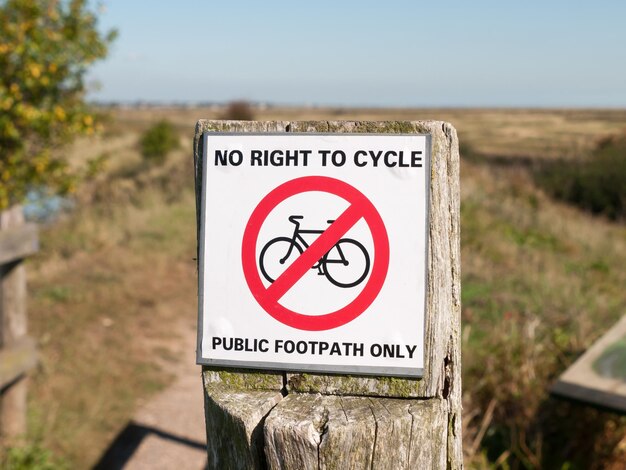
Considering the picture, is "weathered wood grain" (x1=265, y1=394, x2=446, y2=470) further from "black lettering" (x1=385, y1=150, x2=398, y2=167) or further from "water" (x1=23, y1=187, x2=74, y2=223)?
"water" (x1=23, y1=187, x2=74, y2=223)

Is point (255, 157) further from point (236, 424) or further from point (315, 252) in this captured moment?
point (236, 424)

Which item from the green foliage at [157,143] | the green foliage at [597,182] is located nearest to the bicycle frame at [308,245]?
the green foliage at [597,182]

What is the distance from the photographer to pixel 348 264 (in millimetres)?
1320

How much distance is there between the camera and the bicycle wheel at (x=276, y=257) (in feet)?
4.41

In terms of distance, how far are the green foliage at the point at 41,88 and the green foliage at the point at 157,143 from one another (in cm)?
1481

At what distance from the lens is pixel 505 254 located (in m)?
9.17

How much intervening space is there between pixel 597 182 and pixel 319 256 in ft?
61.3

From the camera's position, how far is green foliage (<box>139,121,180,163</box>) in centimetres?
2220

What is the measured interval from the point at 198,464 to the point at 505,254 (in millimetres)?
6138

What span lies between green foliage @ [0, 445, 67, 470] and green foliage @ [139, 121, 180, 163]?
61.1ft

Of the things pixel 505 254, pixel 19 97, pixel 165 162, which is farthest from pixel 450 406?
pixel 165 162

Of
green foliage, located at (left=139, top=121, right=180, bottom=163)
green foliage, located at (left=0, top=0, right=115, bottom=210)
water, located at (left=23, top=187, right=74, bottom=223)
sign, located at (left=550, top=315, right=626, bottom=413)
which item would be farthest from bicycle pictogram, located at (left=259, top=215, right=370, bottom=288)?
green foliage, located at (left=139, top=121, right=180, bottom=163)

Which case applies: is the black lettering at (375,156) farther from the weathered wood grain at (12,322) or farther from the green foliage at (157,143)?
the green foliage at (157,143)

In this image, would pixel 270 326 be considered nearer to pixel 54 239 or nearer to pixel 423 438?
pixel 423 438
